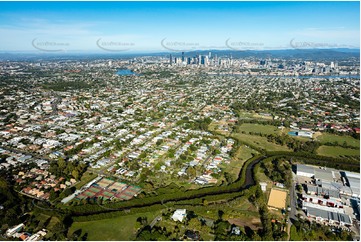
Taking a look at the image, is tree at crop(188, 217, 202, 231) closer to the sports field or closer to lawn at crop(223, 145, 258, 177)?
the sports field

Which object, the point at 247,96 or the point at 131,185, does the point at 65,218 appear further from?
the point at 247,96

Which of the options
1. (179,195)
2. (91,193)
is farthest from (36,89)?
(179,195)

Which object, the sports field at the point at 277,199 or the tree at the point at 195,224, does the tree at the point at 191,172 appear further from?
the sports field at the point at 277,199

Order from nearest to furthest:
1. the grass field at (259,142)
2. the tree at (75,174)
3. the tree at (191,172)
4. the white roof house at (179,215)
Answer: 1. the white roof house at (179,215)
2. the tree at (75,174)
3. the tree at (191,172)
4. the grass field at (259,142)

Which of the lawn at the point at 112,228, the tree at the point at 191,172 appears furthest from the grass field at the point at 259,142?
the lawn at the point at 112,228

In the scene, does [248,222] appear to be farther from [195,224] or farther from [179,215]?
[179,215]

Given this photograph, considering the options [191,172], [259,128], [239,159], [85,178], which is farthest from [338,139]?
[85,178]
